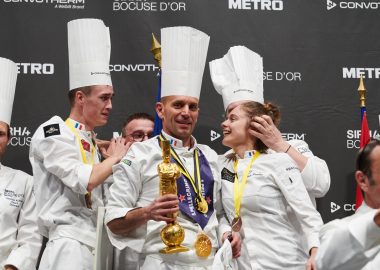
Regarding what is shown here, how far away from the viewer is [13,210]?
3432 mm

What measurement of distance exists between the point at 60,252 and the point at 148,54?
1485 mm

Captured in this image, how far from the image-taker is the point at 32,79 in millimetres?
4023

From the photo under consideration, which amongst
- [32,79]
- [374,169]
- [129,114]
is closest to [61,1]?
[32,79]

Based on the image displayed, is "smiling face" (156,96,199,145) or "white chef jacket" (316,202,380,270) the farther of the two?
"smiling face" (156,96,199,145)

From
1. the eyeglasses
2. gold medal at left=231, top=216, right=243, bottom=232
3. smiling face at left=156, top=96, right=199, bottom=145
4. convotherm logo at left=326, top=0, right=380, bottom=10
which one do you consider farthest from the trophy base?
convotherm logo at left=326, top=0, right=380, bottom=10

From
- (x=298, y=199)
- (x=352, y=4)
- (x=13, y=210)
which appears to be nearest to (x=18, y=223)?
(x=13, y=210)

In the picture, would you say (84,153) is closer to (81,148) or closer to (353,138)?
(81,148)

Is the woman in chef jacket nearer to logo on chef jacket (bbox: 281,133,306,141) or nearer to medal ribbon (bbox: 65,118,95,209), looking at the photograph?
medal ribbon (bbox: 65,118,95,209)

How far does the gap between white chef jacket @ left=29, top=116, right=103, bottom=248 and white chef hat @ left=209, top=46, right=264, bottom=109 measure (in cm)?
81

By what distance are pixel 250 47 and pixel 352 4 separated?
71 cm

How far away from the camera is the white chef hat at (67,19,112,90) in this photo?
11.2 ft

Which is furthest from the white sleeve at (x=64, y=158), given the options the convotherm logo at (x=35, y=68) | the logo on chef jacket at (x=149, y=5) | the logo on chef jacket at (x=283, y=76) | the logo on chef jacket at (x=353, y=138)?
the logo on chef jacket at (x=353, y=138)

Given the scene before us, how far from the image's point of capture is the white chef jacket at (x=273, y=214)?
9.74ft

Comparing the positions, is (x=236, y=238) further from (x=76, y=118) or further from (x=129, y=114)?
(x=129, y=114)
